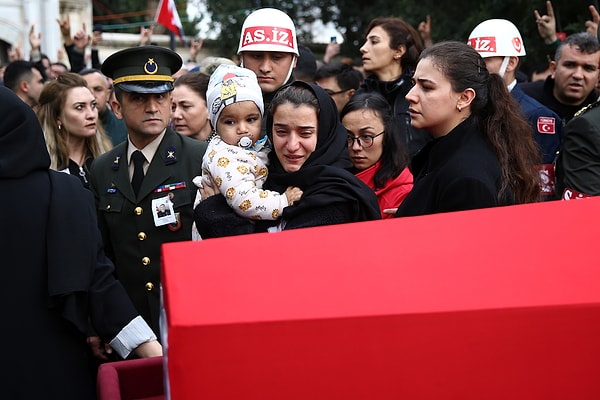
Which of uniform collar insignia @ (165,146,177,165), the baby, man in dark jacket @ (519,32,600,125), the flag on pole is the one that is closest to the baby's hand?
the baby

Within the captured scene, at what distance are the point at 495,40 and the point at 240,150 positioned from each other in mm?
3154

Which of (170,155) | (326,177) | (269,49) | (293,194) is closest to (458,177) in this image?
(326,177)

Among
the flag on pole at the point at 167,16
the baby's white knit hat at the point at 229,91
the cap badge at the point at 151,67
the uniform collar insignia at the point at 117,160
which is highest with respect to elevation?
the flag on pole at the point at 167,16

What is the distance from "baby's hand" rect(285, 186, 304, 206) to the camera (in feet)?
9.25

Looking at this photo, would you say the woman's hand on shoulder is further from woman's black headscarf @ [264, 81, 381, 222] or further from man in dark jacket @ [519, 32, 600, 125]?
man in dark jacket @ [519, 32, 600, 125]

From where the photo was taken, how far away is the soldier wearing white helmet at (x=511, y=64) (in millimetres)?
5145

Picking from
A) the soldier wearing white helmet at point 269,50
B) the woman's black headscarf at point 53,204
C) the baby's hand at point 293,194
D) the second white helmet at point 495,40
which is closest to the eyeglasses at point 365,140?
the soldier wearing white helmet at point 269,50

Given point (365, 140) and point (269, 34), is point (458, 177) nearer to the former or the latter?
point (365, 140)

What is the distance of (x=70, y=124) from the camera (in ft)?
16.1

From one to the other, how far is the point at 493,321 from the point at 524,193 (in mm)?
1417

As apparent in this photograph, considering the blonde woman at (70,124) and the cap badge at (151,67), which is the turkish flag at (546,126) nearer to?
the cap badge at (151,67)

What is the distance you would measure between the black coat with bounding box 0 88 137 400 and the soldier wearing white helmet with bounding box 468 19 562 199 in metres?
3.41

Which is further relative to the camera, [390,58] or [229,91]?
[390,58]

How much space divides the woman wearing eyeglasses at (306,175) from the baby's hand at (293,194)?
2 cm
